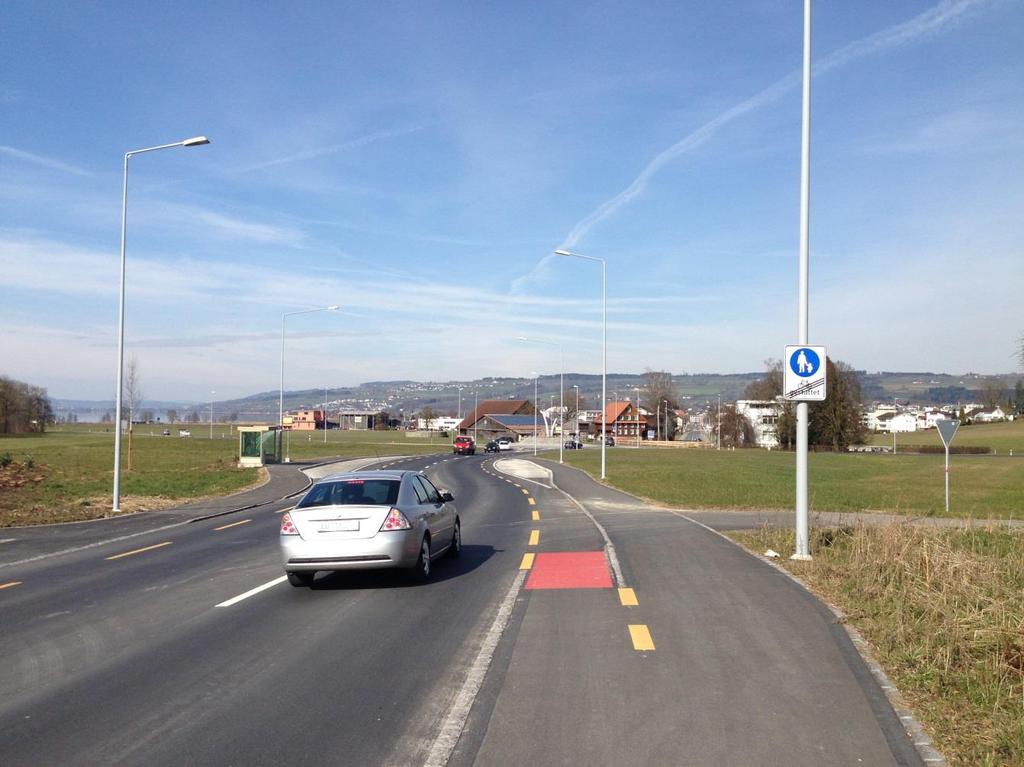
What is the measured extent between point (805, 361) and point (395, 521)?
6446 millimetres

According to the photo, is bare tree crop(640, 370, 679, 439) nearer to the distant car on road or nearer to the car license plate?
the distant car on road

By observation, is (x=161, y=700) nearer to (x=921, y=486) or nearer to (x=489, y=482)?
(x=489, y=482)

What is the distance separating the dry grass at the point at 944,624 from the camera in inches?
222

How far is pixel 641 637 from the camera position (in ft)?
27.3

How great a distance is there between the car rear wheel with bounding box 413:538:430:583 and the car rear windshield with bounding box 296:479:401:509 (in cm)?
81

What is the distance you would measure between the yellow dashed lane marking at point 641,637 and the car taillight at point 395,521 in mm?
3525

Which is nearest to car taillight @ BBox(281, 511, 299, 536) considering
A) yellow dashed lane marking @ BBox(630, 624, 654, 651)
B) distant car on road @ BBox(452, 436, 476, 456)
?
yellow dashed lane marking @ BBox(630, 624, 654, 651)

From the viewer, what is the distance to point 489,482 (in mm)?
38562

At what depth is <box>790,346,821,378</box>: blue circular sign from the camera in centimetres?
1316

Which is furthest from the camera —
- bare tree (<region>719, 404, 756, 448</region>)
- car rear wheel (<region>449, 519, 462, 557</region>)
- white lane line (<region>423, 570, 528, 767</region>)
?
bare tree (<region>719, 404, 756, 448</region>)

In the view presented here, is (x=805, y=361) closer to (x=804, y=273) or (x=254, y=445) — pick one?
(x=804, y=273)

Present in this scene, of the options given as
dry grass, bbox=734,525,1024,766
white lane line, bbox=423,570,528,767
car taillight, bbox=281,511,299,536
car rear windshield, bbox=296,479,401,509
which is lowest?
white lane line, bbox=423,570,528,767

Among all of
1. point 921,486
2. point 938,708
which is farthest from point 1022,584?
point 921,486

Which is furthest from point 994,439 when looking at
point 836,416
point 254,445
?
point 254,445
